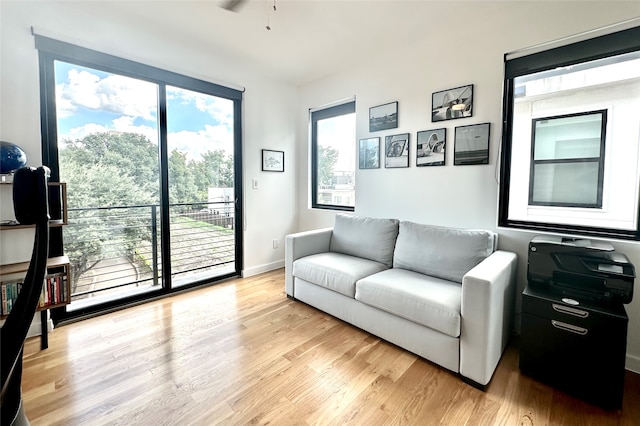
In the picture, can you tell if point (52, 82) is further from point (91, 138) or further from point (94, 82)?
point (91, 138)

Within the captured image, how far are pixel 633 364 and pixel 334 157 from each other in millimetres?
3115

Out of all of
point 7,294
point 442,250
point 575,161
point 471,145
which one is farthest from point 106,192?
point 575,161

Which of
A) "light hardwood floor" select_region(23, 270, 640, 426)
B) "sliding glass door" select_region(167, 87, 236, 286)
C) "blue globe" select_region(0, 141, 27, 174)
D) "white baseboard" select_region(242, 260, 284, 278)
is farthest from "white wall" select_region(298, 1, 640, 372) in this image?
"blue globe" select_region(0, 141, 27, 174)

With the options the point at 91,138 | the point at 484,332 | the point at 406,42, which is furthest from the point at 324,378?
the point at 406,42

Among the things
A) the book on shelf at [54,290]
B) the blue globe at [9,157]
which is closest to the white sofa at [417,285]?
the book on shelf at [54,290]

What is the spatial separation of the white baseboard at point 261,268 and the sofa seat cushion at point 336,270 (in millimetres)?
1013

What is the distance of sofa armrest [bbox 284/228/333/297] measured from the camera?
2.86 m

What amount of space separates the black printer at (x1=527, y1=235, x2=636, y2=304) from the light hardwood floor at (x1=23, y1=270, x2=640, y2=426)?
0.59 metres

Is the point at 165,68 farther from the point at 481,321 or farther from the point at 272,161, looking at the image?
the point at 481,321

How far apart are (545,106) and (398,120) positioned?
3.86ft

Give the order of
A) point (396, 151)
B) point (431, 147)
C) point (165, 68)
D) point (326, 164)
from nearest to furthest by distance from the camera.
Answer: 1. point (431, 147)
2. point (165, 68)
3. point (396, 151)
4. point (326, 164)

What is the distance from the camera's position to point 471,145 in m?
2.43

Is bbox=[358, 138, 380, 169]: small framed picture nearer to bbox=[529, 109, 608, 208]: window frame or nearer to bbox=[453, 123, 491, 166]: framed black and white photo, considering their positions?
bbox=[453, 123, 491, 166]: framed black and white photo

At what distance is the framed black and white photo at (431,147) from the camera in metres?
2.61
